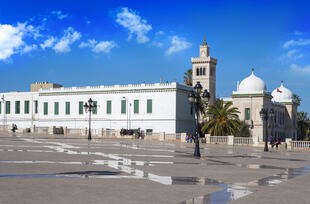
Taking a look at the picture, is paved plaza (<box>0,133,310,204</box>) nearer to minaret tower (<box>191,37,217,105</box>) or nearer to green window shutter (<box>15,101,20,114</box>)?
minaret tower (<box>191,37,217,105</box>)

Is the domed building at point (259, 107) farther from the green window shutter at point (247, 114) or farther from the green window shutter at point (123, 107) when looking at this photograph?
the green window shutter at point (123, 107)

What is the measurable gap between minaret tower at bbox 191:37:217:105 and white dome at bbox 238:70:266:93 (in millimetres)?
5254

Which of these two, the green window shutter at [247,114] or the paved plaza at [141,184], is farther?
the green window shutter at [247,114]

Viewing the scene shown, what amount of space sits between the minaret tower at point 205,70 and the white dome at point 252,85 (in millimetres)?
5254

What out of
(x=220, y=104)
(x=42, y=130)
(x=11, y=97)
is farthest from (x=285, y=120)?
(x=11, y=97)

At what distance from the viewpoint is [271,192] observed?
11.0 metres

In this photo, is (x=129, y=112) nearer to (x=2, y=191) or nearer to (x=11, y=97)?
(x=11, y=97)

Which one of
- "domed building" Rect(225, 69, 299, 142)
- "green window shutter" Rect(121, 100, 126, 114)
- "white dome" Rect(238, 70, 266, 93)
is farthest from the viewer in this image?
"white dome" Rect(238, 70, 266, 93)

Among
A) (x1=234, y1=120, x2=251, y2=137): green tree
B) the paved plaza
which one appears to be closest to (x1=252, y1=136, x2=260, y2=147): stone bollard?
(x1=234, y1=120, x2=251, y2=137): green tree

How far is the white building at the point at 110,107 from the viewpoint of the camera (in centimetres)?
6006

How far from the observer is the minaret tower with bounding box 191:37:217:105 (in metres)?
71.0

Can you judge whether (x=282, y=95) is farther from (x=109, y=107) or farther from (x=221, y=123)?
(x=109, y=107)

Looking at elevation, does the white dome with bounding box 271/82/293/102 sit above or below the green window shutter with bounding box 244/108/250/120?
above

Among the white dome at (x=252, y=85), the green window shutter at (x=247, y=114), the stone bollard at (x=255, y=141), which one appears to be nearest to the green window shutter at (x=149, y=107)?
the green window shutter at (x=247, y=114)
